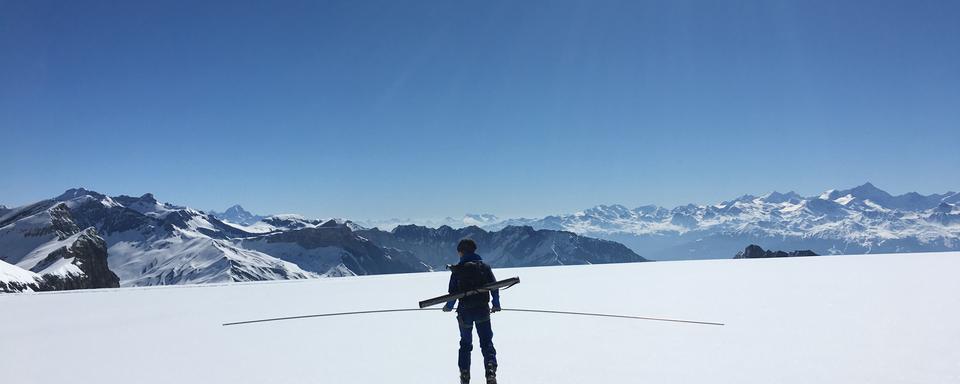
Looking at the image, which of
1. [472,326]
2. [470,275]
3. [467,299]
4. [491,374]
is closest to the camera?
[491,374]

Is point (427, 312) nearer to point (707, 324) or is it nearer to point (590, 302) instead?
point (590, 302)

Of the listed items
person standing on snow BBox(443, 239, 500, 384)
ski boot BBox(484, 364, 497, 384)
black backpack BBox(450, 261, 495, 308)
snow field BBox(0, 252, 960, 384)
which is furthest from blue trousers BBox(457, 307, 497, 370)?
snow field BBox(0, 252, 960, 384)

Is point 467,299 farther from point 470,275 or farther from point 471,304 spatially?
point 470,275

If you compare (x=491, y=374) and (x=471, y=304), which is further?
(x=471, y=304)

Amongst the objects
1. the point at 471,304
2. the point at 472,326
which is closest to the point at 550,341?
the point at 472,326

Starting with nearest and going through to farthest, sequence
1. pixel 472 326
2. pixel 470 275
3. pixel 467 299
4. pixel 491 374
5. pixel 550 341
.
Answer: pixel 491 374
pixel 472 326
pixel 467 299
pixel 470 275
pixel 550 341

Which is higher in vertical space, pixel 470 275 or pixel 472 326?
pixel 470 275

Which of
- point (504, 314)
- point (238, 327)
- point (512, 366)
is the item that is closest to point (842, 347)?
point (512, 366)

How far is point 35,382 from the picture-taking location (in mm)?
11781

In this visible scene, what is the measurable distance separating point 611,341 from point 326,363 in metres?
7.43

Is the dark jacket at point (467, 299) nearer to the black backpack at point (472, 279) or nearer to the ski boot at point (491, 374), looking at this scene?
the black backpack at point (472, 279)

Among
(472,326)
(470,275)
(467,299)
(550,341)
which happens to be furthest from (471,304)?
(550,341)

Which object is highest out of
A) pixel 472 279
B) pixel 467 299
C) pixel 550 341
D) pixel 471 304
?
pixel 472 279

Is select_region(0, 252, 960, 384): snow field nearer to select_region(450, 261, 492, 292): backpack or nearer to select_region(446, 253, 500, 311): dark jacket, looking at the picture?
select_region(446, 253, 500, 311): dark jacket
